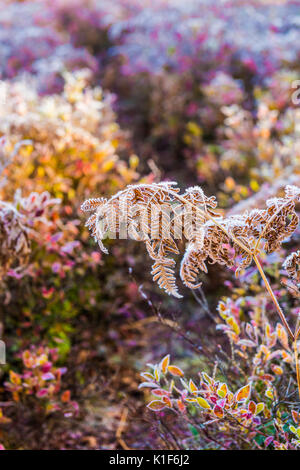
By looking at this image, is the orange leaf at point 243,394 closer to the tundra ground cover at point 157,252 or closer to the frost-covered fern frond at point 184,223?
the tundra ground cover at point 157,252

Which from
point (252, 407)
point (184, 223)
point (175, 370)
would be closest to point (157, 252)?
point (184, 223)

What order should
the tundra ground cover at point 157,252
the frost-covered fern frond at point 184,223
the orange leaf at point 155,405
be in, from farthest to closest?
the orange leaf at point 155,405, the tundra ground cover at point 157,252, the frost-covered fern frond at point 184,223

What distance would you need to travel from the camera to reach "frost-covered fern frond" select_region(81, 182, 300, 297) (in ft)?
3.78

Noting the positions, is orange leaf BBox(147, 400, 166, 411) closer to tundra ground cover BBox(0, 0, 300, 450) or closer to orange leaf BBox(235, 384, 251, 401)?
tundra ground cover BBox(0, 0, 300, 450)

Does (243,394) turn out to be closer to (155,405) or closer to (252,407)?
(252,407)

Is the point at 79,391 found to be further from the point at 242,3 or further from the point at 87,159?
the point at 242,3

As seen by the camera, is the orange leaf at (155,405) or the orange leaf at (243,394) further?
the orange leaf at (155,405)

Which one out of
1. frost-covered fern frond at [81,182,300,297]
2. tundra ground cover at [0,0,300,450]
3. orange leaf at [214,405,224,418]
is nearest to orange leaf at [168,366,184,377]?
tundra ground cover at [0,0,300,450]

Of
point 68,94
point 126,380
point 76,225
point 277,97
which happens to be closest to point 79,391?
point 126,380

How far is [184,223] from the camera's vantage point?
1188 millimetres

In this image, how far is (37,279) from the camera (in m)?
2.27

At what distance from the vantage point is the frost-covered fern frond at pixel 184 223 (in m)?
1.15

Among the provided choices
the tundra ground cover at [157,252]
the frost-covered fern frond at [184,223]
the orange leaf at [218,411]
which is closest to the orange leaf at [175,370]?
the tundra ground cover at [157,252]

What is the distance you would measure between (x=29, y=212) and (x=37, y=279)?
451mm
